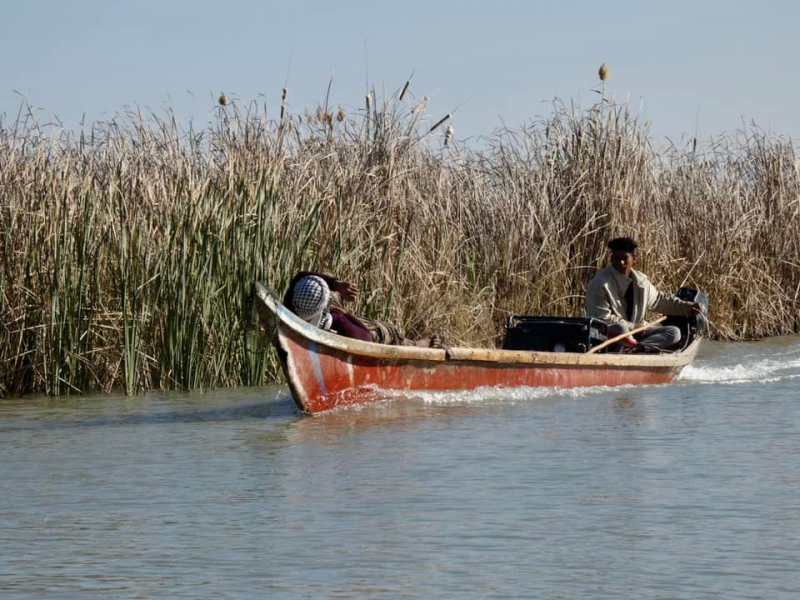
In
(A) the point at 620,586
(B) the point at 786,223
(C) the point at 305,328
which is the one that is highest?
(B) the point at 786,223

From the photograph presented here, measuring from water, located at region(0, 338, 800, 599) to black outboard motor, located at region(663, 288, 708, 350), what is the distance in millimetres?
1801

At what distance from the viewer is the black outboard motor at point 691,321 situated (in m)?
13.0

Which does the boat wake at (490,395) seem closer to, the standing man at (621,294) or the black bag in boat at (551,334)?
the black bag in boat at (551,334)

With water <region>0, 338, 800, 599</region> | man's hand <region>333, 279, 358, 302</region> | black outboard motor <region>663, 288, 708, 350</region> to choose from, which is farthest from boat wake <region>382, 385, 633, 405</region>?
black outboard motor <region>663, 288, 708, 350</region>

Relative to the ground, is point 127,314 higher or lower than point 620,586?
higher

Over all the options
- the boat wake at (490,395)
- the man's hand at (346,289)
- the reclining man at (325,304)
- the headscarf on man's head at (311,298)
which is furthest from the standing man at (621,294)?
the headscarf on man's head at (311,298)

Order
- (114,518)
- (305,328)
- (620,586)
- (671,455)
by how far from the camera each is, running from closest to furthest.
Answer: (620,586), (114,518), (671,455), (305,328)

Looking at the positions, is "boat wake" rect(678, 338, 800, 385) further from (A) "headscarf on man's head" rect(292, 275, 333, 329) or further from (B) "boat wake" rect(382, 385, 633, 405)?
(A) "headscarf on man's head" rect(292, 275, 333, 329)

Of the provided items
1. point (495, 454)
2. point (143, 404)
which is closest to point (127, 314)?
point (143, 404)

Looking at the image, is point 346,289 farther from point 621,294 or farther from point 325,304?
point 621,294

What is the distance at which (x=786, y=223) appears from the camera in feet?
56.9

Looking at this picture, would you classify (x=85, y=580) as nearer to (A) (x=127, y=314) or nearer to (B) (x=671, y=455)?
(B) (x=671, y=455)

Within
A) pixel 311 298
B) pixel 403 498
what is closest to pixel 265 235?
pixel 311 298

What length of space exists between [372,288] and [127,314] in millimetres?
2409
